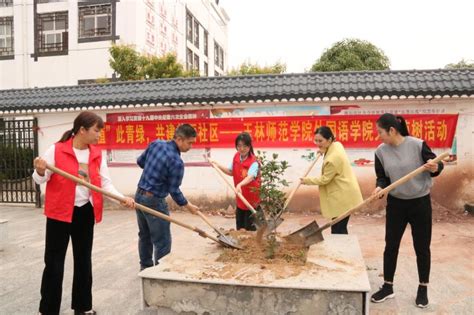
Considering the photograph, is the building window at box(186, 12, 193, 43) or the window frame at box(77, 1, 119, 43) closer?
the window frame at box(77, 1, 119, 43)

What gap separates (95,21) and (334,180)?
636 inches

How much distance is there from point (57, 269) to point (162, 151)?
3.82 feet

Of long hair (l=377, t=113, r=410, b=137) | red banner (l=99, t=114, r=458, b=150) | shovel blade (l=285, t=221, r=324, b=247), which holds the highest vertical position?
long hair (l=377, t=113, r=410, b=137)

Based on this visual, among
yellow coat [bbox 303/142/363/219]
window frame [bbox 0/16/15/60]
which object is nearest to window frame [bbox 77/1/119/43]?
window frame [bbox 0/16/15/60]

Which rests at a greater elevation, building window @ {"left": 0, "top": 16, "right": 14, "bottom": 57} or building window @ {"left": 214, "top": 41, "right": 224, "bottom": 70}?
building window @ {"left": 214, "top": 41, "right": 224, "bottom": 70}

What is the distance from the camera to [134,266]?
4.71 metres

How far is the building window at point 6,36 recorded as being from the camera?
18.8 meters

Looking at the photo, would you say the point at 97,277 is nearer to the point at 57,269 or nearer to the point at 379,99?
the point at 57,269

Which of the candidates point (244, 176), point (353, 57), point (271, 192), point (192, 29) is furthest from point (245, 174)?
point (192, 29)

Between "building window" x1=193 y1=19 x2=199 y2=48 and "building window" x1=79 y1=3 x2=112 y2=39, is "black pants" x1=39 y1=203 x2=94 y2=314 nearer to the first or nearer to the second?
"building window" x1=79 y1=3 x2=112 y2=39

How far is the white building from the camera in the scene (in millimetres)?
17125

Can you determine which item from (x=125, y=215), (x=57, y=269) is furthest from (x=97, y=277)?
(x=125, y=215)

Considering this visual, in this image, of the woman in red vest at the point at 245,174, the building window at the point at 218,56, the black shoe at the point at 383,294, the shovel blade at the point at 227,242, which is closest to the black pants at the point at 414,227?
the black shoe at the point at 383,294

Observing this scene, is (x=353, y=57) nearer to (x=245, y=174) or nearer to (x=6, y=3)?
(x=6, y=3)
